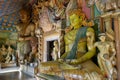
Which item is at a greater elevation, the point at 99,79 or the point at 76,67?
the point at 76,67

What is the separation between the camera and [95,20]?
2908 mm

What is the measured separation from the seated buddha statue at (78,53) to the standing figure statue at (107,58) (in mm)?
126

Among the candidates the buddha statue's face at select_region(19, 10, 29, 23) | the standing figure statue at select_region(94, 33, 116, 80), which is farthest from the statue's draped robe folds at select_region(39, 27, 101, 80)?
the buddha statue's face at select_region(19, 10, 29, 23)

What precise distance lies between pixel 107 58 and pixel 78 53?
713mm

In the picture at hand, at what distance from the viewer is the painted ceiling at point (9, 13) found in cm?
542

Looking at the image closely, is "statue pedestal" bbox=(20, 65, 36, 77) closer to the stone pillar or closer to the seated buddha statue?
the seated buddha statue

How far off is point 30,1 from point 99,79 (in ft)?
15.7

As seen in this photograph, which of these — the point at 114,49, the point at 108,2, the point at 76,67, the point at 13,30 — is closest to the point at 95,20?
the point at 108,2

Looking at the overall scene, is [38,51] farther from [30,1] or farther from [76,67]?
[76,67]

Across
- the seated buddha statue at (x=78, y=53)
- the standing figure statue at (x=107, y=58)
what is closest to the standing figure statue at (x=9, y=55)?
the seated buddha statue at (x=78, y=53)

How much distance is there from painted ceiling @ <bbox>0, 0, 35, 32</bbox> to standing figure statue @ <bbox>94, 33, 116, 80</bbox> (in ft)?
13.8

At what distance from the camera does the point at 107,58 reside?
2111mm

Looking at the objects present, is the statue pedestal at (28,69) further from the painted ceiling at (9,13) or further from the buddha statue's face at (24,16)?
the painted ceiling at (9,13)

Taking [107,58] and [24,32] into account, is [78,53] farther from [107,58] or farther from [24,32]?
[24,32]
